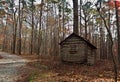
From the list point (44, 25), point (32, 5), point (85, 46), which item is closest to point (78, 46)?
point (85, 46)

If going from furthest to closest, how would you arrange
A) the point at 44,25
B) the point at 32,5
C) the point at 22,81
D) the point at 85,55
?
the point at 44,25 → the point at 32,5 → the point at 85,55 → the point at 22,81

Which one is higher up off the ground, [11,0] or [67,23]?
[11,0]

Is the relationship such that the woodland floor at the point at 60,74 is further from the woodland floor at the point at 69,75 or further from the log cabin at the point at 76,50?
the log cabin at the point at 76,50

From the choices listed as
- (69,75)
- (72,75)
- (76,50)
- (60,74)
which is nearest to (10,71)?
(60,74)

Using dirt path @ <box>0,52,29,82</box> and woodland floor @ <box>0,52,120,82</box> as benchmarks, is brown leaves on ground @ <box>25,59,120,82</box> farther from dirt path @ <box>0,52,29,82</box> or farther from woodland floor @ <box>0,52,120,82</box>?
dirt path @ <box>0,52,29,82</box>

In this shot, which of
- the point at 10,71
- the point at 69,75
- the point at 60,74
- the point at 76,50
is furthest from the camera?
the point at 76,50

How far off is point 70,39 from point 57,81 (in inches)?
384

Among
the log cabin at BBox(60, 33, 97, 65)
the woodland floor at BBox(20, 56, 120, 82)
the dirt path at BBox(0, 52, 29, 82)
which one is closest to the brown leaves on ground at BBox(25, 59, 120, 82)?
the woodland floor at BBox(20, 56, 120, 82)

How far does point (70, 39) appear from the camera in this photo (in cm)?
2127

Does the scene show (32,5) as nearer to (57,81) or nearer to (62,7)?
(62,7)

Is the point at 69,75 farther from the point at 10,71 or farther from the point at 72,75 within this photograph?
the point at 10,71

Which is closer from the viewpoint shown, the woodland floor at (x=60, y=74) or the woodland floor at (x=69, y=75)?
the woodland floor at (x=69, y=75)

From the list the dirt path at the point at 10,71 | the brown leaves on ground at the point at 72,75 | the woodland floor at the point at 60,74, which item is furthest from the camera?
the dirt path at the point at 10,71

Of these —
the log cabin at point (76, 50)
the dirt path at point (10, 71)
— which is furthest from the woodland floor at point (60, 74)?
the log cabin at point (76, 50)
